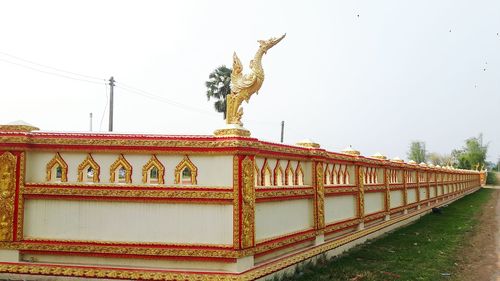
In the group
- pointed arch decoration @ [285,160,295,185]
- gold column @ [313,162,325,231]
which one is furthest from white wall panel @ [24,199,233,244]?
gold column @ [313,162,325,231]

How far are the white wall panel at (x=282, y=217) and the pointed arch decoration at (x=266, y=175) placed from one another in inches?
11.5

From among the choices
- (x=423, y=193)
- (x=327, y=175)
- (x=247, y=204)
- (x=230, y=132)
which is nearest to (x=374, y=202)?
(x=327, y=175)

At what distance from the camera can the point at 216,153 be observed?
5449 millimetres

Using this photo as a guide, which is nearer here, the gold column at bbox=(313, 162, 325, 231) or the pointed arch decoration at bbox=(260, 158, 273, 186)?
the pointed arch decoration at bbox=(260, 158, 273, 186)

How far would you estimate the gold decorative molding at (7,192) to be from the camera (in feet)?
18.1

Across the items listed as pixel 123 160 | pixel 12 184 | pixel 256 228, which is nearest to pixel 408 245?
pixel 256 228

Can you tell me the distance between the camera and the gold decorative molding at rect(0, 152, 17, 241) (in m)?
5.52

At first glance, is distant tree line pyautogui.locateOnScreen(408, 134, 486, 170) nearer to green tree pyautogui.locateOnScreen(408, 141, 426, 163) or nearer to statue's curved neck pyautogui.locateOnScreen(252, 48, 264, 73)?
green tree pyautogui.locateOnScreen(408, 141, 426, 163)

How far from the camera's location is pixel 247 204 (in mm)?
5438

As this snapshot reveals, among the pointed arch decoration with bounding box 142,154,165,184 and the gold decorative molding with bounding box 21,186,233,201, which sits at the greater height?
the pointed arch decoration with bounding box 142,154,165,184

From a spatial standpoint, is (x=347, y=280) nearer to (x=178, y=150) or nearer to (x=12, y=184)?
(x=178, y=150)

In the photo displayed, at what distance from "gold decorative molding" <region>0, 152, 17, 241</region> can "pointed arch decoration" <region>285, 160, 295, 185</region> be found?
3.77 metres

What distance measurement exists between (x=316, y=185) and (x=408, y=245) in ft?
12.5

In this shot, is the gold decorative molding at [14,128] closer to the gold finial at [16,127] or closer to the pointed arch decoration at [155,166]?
the gold finial at [16,127]
